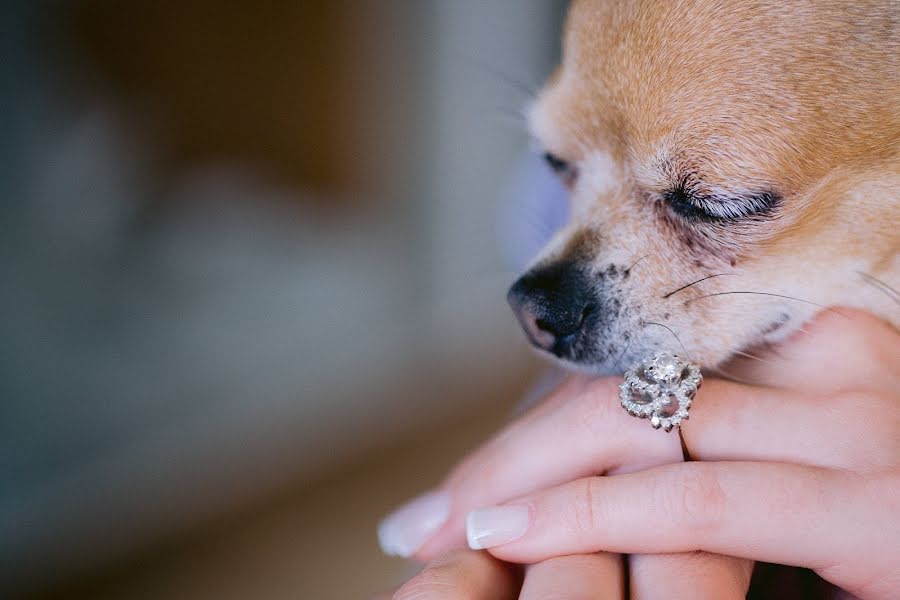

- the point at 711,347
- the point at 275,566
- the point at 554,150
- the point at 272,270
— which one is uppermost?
the point at 272,270

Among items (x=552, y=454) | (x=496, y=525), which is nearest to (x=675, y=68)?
(x=552, y=454)

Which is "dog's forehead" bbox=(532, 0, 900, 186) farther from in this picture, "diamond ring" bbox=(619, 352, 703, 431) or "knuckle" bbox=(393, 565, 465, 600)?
"knuckle" bbox=(393, 565, 465, 600)

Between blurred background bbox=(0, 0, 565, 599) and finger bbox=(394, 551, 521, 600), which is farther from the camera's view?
blurred background bbox=(0, 0, 565, 599)

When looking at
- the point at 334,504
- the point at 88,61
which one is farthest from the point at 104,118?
the point at 334,504

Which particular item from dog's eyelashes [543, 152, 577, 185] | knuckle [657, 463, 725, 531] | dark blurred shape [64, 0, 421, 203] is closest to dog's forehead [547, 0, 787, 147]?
dog's eyelashes [543, 152, 577, 185]

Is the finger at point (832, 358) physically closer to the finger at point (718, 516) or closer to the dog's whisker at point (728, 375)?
the dog's whisker at point (728, 375)

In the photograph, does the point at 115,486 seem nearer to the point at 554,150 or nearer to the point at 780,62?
the point at 554,150
